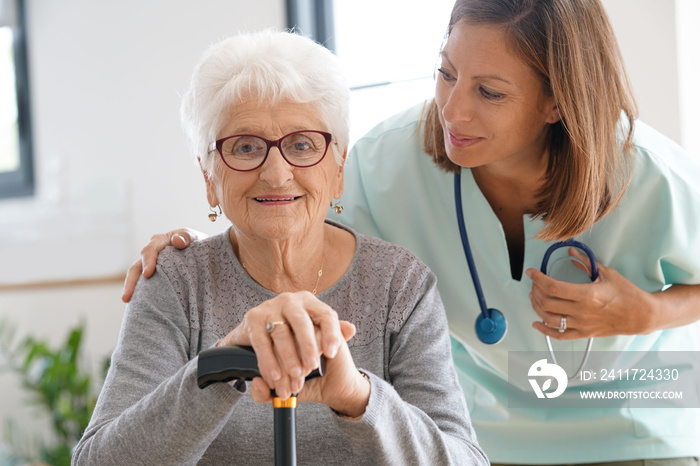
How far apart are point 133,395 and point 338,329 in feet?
1.22

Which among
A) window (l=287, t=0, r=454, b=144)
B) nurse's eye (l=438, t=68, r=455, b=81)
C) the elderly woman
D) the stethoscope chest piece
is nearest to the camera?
the elderly woman

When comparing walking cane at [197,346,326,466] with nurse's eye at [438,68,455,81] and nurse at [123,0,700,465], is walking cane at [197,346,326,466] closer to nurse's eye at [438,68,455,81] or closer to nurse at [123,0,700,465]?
nurse at [123,0,700,465]

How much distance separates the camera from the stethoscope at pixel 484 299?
140cm

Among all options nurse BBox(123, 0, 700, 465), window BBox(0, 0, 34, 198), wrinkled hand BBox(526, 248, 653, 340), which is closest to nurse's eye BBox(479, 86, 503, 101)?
nurse BBox(123, 0, 700, 465)

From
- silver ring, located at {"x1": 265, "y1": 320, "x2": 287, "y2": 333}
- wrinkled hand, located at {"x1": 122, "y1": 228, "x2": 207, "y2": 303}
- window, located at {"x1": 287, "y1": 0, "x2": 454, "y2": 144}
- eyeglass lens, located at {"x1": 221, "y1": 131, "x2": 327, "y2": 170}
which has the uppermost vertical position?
window, located at {"x1": 287, "y1": 0, "x2": 454, "y2": 144}

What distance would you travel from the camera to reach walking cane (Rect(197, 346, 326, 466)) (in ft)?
2.44

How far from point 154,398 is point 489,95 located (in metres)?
0.74

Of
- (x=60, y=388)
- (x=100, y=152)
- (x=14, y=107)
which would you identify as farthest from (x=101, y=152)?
(x=60, y=388)

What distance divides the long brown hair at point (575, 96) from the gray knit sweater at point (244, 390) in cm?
32

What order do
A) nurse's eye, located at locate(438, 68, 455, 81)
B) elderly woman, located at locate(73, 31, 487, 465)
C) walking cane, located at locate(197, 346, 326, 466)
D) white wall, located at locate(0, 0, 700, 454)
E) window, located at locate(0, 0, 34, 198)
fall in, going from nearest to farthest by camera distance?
walking cane, located at locate(197, 346, 326, 466) < elderly woman, located at locate(73, 31, 487, 465) < nurse's eye, located at locate(438, 68, 455, 81) < white wall, located at locate(0, 0, 700, 454) < window, located at locate(0, 0, 34, 198)

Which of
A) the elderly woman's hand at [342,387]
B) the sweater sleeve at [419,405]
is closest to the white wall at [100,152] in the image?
the sweater sleeve at [419,405]

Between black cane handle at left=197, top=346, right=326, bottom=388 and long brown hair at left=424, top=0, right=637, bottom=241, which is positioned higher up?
long brown hair at left=424, top=0, right=637, bottom=241

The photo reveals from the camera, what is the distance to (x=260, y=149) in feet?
3.80

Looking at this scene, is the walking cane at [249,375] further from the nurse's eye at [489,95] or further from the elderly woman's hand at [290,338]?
the nurse's eye at [489,95]
